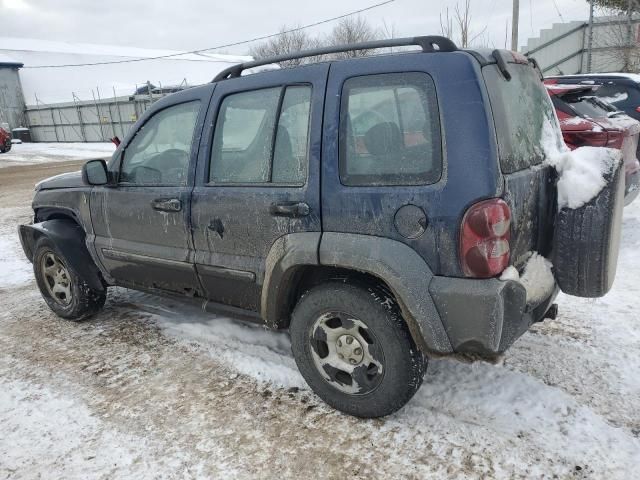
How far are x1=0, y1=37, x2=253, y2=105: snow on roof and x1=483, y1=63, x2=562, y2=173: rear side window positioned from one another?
149 ft

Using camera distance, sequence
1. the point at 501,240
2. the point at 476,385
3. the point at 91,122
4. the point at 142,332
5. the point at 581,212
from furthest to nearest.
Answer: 1. the point at 91,122
2. the point at 142,332
3. the point at 476,385
4. the point at 581,212
5. the point at 501,240

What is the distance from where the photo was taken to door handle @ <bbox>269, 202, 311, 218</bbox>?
261cm

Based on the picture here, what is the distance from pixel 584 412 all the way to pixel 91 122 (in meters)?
32.9

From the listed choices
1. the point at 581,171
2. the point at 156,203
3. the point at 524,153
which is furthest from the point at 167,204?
the point at 581,171

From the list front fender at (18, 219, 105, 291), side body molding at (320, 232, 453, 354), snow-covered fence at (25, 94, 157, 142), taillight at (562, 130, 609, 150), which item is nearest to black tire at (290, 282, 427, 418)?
side body molding at (320, 232, 453, 354)

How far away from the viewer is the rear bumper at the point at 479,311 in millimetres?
2189

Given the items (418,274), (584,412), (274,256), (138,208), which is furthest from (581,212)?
(138,208)

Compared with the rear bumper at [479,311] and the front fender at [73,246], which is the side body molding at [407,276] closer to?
the rear bumper at [479,311]

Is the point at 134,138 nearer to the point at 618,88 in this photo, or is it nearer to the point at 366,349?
the point at 366,349

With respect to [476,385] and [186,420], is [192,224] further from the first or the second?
[476,385]

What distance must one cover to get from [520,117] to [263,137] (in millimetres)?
1383

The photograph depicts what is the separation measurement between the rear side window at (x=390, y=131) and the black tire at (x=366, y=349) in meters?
0.60

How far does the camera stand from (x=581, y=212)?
242cm

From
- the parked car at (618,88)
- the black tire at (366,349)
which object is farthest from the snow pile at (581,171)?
the parked car at (618,88)
